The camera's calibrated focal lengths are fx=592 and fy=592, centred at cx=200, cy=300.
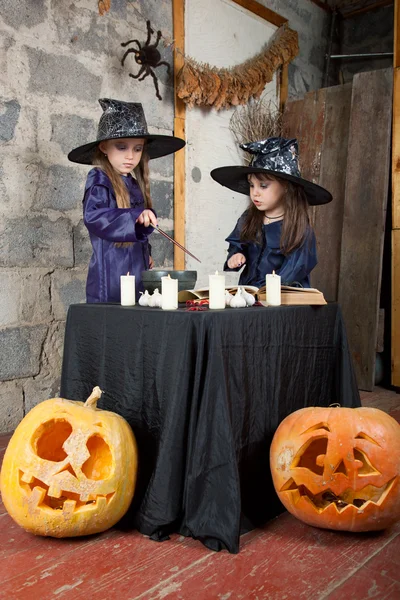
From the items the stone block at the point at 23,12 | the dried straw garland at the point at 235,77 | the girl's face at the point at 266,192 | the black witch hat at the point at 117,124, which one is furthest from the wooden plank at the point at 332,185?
the stone block at the point at 23,12

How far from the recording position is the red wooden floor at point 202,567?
5.30 feet

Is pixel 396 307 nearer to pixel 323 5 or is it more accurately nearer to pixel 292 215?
pixel 292 215

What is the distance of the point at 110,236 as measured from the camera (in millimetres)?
2727

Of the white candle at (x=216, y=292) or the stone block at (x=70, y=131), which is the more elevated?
the stone block at (x=70, y=131)

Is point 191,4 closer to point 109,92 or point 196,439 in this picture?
point 109,92

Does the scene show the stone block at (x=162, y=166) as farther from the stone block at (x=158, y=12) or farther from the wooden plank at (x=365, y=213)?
the wooden plank at (x=365, y=213)

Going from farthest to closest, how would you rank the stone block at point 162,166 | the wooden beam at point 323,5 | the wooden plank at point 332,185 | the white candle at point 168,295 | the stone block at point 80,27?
the wooden beam at point 323,5
the wooden plank at point 332,185
the stone block at point 162,166
the stone block at point 80,27
the white candle at point 168,295

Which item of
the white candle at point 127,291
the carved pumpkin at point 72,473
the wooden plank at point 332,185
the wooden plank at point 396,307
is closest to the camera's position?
the carved pumpkin at point 72,473

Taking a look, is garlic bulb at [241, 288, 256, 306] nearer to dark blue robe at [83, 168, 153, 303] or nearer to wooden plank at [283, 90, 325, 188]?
dark blue robe at [83, 168, 153, 303]

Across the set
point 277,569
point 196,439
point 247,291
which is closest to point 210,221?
point 247,291

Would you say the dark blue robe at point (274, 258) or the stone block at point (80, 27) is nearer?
the dark blue robe at point (274, 258)

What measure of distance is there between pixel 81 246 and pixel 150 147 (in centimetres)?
77

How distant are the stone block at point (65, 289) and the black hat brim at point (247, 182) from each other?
3.56 ft

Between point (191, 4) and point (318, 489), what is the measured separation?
3653 mm
